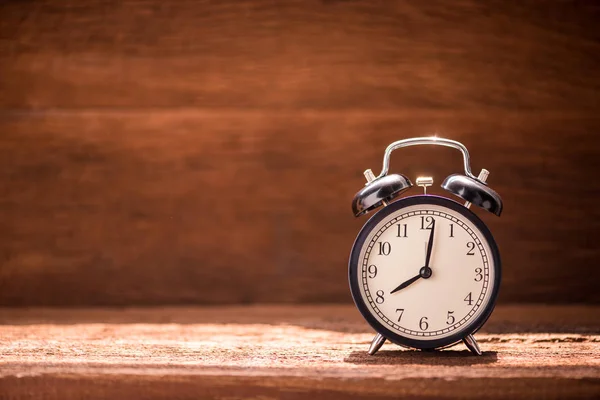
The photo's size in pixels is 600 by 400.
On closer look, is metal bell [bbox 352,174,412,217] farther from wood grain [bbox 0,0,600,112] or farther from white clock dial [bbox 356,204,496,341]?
wood grain [bbox 0,0,600,112]

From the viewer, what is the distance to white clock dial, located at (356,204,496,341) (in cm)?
103

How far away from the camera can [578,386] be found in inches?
34.2

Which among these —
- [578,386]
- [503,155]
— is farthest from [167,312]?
[578,386]

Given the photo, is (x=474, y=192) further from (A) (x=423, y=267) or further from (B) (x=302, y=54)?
(B) (x=302, y=54)

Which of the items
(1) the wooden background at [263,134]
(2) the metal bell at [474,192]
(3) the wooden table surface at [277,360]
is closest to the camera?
(3) the wooden table surface at [277,360]

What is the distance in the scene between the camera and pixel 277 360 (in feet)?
3.27

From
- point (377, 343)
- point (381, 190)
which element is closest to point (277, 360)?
point (377, 343)

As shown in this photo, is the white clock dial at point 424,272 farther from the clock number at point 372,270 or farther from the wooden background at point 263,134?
the wooden background at point 263,134

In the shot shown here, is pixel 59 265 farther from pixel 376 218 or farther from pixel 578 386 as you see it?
pixel 578 386

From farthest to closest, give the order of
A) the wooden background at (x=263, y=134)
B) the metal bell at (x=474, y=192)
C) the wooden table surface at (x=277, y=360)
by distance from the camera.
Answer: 1. the wooden background at (x=263, y=134)
2. the metal bell at (x=474, y=192)
3. the wooden table surface at (x=277, y=360)

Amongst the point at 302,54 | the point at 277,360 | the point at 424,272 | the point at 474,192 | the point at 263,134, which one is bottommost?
the point at 277,360

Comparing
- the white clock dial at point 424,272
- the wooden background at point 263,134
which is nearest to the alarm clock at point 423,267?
the white clock dial at point 424,272

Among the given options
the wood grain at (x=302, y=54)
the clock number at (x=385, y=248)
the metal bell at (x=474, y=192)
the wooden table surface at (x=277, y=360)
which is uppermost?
the wood grain at (x=302, y=54)

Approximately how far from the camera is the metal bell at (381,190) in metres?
1.02
